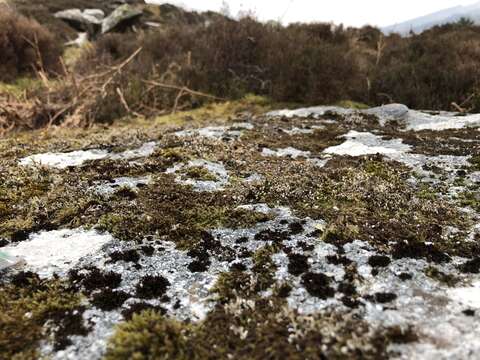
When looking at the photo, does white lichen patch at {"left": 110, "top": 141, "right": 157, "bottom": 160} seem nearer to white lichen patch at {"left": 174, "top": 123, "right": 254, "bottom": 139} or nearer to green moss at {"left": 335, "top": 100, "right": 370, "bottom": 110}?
white lichen patch at {"left": 174, "top": 123, "right": 254, "bottom": 139}

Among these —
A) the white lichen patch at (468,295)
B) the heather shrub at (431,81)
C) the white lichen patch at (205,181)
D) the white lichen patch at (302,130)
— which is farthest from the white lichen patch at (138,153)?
the heather shrub at (431,81)

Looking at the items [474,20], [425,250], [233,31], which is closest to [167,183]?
[425,250]

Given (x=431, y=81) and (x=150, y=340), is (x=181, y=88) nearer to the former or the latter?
(x=431, y=81)

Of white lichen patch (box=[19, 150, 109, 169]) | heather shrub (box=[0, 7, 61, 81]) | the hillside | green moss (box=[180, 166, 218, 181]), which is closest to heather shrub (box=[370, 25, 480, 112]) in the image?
the hillside

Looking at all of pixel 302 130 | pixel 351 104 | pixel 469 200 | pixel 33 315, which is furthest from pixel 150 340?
pixel 351 104

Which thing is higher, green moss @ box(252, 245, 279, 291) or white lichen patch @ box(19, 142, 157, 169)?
white lichen patch @ box(19, 142, 157, 169)
